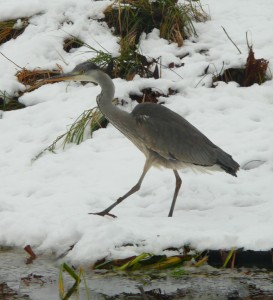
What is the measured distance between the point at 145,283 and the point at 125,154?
2.74 meters

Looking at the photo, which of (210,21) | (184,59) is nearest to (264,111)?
(184,59)

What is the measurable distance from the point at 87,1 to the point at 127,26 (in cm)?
90

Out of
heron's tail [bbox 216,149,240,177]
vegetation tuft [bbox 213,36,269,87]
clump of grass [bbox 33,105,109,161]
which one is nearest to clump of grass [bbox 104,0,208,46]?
vegetation tuft [bbox 213,36,269,87]

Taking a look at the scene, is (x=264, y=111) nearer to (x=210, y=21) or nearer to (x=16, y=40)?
(x=210, y=21)

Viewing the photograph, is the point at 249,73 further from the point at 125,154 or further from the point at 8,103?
the point at 8,103

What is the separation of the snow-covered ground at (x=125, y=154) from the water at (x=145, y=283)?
0.71ft

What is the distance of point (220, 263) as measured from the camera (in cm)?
629

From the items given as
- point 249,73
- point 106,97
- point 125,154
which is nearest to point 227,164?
point 106,97

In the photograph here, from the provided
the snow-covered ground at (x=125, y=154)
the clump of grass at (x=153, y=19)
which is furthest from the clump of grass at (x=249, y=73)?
the clump of grass at (x=153, y=19)

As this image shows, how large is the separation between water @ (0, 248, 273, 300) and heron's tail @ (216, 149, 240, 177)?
1.13 m

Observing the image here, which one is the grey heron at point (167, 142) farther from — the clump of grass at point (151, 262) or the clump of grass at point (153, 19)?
the clump of grass at point (153, 19)

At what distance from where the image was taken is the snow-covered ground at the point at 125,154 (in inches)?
260

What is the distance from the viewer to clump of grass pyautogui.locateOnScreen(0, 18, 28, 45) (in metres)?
10.8

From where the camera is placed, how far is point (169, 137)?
730 centimetres
